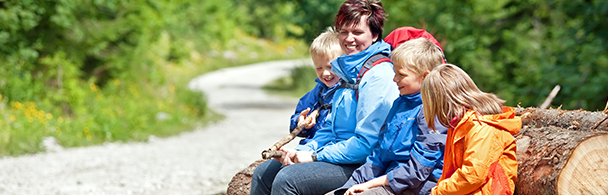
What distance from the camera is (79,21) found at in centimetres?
1109

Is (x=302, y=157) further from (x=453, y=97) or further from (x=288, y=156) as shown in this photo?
(x=453, y=97)

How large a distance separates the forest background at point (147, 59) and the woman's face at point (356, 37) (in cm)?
602

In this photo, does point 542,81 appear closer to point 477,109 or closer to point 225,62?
point 477,109

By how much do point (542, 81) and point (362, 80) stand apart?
748 centimetres

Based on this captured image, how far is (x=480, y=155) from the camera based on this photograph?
221cm

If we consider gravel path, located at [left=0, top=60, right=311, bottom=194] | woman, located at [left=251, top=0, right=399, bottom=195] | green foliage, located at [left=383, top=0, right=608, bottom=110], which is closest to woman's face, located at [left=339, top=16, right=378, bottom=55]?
woman, located at [left=251, top=0, right=399, bottom=195]

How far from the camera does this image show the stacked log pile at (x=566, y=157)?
2.34 metres

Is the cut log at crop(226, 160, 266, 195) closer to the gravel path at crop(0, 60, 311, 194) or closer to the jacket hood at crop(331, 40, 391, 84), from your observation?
the jacket hood at crop(331, 40, 391, 84)

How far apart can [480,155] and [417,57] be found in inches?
21.9

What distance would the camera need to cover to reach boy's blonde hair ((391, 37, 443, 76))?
2529 mm

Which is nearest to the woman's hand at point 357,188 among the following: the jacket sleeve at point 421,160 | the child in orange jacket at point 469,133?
the jacket sleeve at point 421,160

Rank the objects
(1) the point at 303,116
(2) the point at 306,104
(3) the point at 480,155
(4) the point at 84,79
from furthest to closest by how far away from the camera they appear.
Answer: (4) the point at 84,79, (2) the point at 306,104, (1) the point at 303,116, (3) the point at 480,155

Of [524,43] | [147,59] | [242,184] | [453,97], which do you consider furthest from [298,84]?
[453,97]

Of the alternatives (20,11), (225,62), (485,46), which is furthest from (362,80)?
(225,62)
